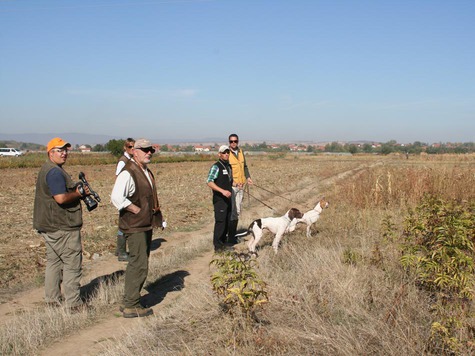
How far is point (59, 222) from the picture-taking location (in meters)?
5.62

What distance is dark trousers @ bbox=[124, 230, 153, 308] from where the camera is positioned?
5.45m

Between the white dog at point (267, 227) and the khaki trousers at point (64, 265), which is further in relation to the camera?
the white dog at point (267, 227)

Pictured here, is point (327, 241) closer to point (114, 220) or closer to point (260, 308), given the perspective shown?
point (260, 308)

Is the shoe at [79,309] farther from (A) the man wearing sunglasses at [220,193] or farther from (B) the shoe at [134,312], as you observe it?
(A) the man wearing sunglasses at [220,193]

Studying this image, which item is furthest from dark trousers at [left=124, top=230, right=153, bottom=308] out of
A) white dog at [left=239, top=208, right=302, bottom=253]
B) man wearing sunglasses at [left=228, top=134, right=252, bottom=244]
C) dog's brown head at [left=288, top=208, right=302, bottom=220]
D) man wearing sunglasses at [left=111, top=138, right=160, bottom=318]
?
man wearing sunglasses at [left=228, top=134, right=252, bottom=244]

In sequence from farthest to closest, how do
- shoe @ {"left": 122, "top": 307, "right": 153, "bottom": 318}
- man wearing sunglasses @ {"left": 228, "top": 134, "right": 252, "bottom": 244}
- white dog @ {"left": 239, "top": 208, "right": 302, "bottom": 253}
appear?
1. man wearing sunglasses @ {"left": 228, "top": 134, "right": 252, "bottom": 244}
2. white dog @ {"left": 239, "top": 208, "right": 302, "bottom": 253}
3. shoe @ {"left": 122, "top": 307, "right": 153, "bottom": 318}

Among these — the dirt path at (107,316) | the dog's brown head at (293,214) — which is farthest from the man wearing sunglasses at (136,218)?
the dog's brown head at (293,214)

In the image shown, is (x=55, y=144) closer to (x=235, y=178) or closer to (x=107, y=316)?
(x=107, y=316)

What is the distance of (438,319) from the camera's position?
4.04 m

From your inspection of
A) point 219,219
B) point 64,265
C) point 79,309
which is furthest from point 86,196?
point 219,219

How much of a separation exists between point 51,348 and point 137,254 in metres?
1.42

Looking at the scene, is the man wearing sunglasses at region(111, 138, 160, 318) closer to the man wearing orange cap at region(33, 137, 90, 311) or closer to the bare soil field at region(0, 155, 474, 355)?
the bare soil field at region(0, 155, 474, 355)

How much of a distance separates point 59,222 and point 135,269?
114 centimetres

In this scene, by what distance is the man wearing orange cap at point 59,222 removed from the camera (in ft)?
18.2
